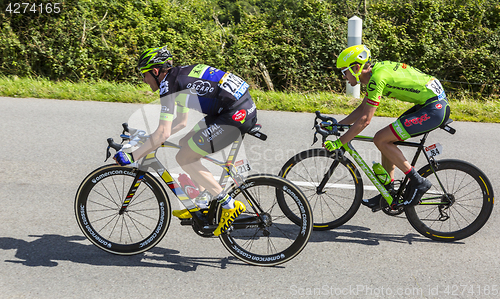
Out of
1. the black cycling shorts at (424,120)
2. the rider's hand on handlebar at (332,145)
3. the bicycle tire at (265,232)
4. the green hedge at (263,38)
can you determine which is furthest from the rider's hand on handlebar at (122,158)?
the green hedge at (263,38)

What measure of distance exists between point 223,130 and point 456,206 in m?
2.80

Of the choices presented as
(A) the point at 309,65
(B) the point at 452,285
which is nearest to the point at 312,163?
(B) the point at 452,285

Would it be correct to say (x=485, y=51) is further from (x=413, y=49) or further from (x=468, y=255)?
(x=468, y=255)

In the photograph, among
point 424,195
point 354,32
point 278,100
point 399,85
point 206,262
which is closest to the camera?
point 206,262

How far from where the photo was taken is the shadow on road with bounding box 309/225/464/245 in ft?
14.9

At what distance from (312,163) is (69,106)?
6.02 meters

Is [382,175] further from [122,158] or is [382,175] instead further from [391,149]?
[122,158]

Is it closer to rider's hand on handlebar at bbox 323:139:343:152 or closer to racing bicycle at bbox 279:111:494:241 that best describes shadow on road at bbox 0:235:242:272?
Result: racing bicycle at bbox 279:111:494:241

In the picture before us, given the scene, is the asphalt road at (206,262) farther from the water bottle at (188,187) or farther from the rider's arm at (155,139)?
the water bottle at (188,187)

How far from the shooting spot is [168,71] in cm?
384

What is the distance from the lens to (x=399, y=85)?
422 cm

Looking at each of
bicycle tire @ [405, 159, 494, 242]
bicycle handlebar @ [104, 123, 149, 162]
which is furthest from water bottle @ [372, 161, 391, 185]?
bicycle handlebar @ [104, 123, 149, 162]

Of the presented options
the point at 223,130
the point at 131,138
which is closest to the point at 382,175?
the point at 223,130

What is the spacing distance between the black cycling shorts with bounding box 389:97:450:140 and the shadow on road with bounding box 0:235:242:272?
2.09m
